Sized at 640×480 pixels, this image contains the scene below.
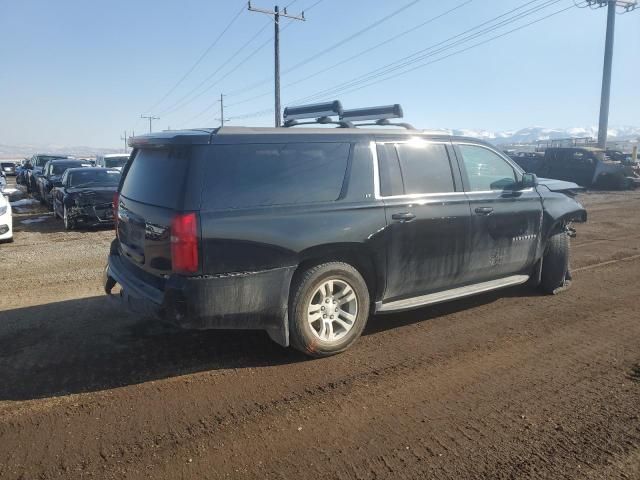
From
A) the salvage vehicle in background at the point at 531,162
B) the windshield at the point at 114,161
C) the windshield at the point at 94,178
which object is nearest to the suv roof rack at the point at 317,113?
the windshield at the point at 94,178

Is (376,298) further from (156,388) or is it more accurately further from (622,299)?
(622,299)

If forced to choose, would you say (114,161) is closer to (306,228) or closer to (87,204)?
(87,204)

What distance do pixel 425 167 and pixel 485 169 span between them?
36.9 inches

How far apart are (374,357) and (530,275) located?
8.69ft

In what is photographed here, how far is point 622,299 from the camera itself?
18.9 feet

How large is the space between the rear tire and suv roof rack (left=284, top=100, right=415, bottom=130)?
2.35 meters

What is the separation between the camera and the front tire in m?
4.08

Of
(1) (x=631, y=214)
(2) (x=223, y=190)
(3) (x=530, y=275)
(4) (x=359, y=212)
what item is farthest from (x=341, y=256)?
(1) (x=631, y=214)

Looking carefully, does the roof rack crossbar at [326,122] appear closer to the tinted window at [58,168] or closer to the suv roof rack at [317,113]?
the suv roof rack at [317,113]

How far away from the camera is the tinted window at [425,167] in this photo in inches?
185

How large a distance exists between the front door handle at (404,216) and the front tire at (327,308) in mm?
611

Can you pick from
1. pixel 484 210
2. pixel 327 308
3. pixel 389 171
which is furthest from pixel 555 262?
pixel 327 308

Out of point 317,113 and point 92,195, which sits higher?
point 317,113

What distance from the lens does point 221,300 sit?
3725mm
